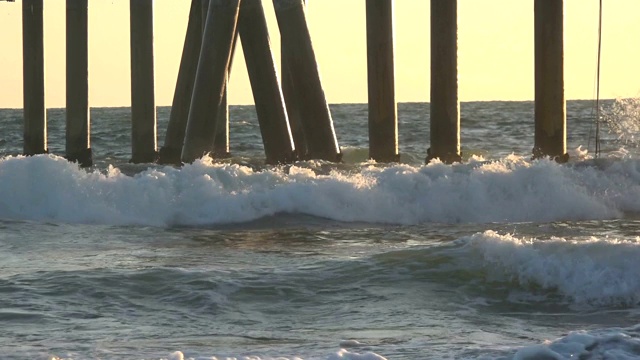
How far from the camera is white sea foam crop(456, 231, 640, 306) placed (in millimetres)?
9164

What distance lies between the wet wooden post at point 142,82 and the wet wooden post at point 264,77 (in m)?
2.03

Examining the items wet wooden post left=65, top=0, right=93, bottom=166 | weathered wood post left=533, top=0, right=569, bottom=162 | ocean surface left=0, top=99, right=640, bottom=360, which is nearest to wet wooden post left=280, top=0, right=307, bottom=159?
ocean surface left=0, top=99, right=640, bottom=360

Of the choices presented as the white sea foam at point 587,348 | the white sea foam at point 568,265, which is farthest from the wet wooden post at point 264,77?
the white sea foam at point 587,348

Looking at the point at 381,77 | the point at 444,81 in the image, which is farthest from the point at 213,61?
the point at 444,81

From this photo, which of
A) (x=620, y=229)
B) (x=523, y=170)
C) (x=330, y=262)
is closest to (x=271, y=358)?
(x=330, y=262)

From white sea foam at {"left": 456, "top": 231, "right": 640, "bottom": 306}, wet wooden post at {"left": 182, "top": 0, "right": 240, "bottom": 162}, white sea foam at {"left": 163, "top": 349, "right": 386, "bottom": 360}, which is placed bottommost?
white sea foam at {"left": 163, "top": 349, "right": 386, "bottom": 360}

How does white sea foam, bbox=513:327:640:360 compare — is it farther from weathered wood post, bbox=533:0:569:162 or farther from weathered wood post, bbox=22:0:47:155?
weathered wood post, bbox=22:0:47:155

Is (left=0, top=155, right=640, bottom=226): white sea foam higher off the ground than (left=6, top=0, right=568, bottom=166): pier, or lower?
lower

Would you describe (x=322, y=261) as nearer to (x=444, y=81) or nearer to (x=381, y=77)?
(x=444, y=81)

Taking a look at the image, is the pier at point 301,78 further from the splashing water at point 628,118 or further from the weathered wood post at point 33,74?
the splashing water at point 628,118

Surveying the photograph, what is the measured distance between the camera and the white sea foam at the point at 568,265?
30.1ft

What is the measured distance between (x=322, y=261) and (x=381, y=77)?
6.15 metres

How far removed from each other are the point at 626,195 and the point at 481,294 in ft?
21.8

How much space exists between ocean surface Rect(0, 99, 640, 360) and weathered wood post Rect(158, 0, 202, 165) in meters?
1.20
